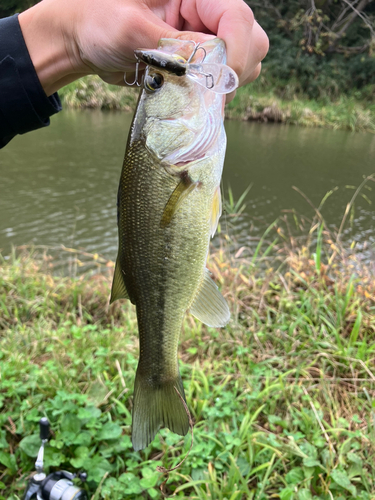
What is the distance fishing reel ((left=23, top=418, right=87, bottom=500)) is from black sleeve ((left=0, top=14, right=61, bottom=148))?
1.54 meters

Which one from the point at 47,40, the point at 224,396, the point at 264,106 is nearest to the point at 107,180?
the point at 224,396

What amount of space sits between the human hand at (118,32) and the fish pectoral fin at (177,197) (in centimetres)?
44

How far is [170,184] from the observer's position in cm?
119

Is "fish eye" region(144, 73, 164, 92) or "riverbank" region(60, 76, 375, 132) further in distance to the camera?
"riverbank" region(60, 76, 375, 132)

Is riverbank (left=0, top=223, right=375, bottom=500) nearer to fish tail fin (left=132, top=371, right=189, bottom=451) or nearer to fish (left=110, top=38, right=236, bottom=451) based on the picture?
fish tail fin (left=132, top=371, right=189, bottom=451)

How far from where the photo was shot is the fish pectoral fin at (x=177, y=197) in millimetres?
1184

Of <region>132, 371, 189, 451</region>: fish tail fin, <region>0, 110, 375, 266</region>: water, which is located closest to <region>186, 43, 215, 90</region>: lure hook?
<region>132, 371, 189, 451</region>: fish tail fin

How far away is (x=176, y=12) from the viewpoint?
5.07 feet

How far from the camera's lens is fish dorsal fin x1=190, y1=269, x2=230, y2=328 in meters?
1.31

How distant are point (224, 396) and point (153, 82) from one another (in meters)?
1.96

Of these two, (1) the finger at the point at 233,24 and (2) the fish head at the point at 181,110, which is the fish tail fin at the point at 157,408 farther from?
(1) the finger at the point at 233,24

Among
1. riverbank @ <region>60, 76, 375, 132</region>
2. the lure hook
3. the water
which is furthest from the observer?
riverbank @ <region>60, 76, 375, 132</region>

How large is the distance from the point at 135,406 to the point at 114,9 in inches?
57.9

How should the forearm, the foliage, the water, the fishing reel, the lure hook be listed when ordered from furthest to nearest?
1. the foliage
2. the water
3. the fishing reel
4. the forearm
5. the lure hook
